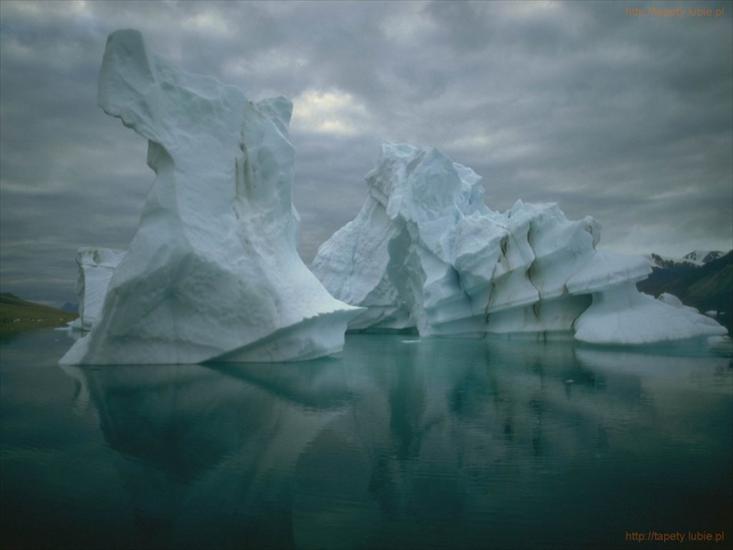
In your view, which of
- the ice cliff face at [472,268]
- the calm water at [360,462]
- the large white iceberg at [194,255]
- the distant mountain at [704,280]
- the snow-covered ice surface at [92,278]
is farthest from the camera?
the distant mountain at [704,280]

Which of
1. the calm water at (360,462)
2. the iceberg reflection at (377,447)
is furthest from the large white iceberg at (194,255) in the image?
the calm water at (360,462)

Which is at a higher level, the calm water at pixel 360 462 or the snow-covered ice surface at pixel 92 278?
the snow-covered ice surface at pixel 92 278

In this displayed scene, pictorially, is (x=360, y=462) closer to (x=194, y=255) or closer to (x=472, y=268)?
(x=194, y=255)

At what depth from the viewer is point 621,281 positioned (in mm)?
14680

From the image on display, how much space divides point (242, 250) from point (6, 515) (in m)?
7.74

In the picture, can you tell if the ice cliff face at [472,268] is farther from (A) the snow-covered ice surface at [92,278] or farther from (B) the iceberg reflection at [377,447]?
(A) the snow-covered ice surface at [92,278]

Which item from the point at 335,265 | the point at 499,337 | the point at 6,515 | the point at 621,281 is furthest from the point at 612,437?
the point at 335,265

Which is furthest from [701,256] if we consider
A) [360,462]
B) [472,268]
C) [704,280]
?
[360,462]

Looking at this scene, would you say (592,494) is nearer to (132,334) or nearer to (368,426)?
(368,426)

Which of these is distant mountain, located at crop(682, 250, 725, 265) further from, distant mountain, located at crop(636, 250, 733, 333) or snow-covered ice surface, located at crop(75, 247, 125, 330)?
snow-covered ice surface, located at crop(75, 247, 125, 330)

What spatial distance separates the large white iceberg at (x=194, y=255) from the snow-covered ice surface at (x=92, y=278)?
14304mm

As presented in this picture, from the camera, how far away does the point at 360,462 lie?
14.4 ft

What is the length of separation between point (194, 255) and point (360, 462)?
6.58 metres

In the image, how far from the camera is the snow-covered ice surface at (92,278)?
2364 centimetres
